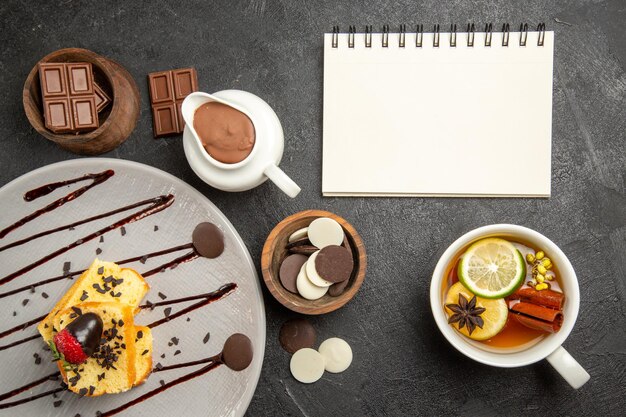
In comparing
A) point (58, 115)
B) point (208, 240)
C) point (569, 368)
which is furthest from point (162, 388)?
point (569, 368)

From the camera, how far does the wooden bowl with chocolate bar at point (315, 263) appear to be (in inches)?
59.2

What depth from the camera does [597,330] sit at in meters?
1.65

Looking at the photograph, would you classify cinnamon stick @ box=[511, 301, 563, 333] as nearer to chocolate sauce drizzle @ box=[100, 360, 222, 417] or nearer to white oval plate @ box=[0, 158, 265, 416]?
white oval plate @ box=[0, 158, 265, 416]

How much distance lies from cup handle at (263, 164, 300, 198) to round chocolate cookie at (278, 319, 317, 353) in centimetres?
39

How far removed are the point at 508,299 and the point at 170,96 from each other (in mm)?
1012

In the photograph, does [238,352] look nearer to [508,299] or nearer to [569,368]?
[508,299]

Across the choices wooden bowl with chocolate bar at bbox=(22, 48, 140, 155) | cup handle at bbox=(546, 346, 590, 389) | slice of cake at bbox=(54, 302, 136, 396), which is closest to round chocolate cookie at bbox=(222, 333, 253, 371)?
slice of cake at bbox=(54, 302, 136, 396)

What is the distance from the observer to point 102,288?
156cm

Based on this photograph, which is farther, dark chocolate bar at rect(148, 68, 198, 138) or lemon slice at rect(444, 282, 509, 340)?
dark chocolate bar at rect(148, 68, 198, 138)

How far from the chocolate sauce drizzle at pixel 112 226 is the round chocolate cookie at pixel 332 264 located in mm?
417

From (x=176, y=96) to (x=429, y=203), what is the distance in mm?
729

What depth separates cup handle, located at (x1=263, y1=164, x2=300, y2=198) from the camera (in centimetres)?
143

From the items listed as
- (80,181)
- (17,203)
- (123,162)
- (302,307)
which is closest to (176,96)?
(123,162)

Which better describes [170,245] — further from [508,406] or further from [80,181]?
[508,406]
